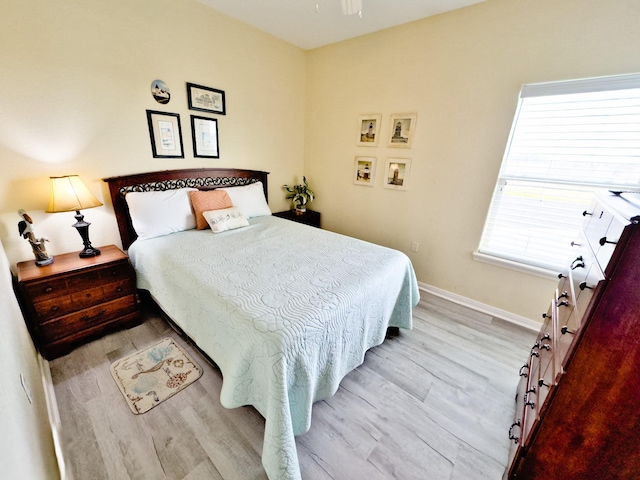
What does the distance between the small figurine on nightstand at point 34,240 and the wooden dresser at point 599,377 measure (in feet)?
9.50

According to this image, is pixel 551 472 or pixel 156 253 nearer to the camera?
pixel 551 472

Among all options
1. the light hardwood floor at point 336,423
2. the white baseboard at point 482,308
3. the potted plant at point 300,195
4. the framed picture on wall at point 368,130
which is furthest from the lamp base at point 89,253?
the white baseboard at point 482,308

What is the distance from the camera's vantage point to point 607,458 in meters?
0.80

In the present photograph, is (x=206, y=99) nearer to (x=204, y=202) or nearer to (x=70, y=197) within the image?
(x=204, y=202)

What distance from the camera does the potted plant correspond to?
3514 millimetres

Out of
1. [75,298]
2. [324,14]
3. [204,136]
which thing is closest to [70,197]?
[75,298]

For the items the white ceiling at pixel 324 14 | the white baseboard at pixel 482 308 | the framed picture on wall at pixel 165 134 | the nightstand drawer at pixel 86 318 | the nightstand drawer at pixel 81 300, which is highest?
the white ceiling at pixel 324 14

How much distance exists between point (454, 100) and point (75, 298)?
11.3 ft

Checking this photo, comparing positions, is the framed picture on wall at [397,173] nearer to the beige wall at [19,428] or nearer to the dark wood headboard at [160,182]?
the dark wood headboard at [160,182]

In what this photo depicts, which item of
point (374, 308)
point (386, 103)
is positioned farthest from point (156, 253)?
point (386, 103)

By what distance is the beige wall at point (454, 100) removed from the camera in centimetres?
176

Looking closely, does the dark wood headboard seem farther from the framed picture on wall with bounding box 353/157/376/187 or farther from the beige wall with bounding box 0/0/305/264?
the framed picture on wall with bounding box 353/157/376/187

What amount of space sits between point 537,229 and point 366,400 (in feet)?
6.48

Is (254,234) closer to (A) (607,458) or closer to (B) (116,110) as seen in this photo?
(B) (116,110)
